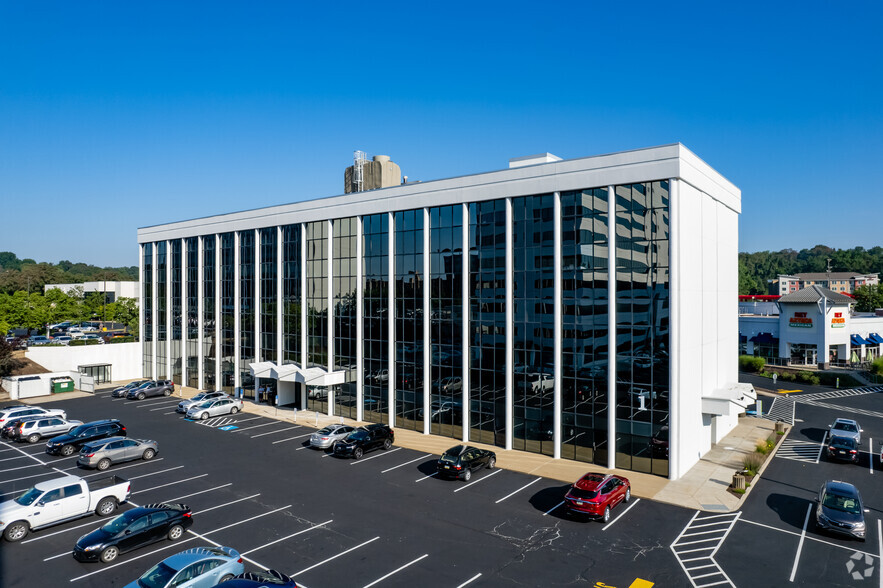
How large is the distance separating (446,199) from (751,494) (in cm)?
2080

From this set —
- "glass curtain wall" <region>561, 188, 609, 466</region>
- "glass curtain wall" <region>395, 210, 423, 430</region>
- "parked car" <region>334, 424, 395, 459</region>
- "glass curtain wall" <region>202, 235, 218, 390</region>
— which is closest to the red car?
"glass curtain wall" <region>561, 188, 609, 466</region>

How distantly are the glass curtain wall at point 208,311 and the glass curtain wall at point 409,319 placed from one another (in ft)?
67.1

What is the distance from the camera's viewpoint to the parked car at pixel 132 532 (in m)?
16.6

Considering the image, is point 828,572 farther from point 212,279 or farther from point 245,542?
point 212,279

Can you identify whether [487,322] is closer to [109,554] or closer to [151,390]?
[109,554]

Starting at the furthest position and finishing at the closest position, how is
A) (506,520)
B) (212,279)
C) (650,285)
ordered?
(212,279)
(650,285)
(506,520)

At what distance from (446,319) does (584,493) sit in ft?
46.4

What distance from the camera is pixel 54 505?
19344 millimetres

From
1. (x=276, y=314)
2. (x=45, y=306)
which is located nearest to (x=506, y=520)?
(x=276, y=314)

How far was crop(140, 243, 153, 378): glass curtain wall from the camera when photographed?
5306 cm

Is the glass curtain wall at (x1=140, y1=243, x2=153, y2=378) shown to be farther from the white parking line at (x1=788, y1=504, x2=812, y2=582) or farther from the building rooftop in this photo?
the building rooftop

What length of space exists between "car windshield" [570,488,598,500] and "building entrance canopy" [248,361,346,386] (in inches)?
806

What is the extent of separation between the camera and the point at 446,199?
1273 inches

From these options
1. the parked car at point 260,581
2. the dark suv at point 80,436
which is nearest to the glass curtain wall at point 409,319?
the dark suv at point 80,436
